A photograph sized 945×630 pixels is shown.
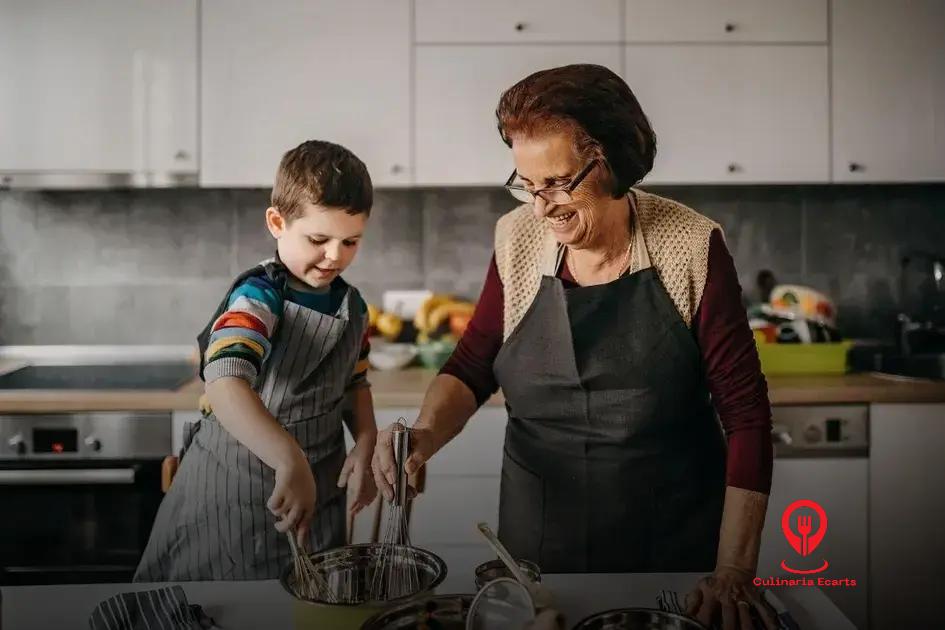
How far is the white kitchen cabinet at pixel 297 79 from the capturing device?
6.64ft

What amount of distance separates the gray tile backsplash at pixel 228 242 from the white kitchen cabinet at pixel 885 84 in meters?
0.26

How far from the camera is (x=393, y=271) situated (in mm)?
2311

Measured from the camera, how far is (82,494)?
5.90 ft

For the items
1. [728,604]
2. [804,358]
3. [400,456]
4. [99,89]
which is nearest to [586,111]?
[400,456]

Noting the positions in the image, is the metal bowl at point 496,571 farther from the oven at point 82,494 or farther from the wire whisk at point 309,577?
the oven at point 82,494

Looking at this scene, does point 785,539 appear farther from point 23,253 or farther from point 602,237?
point 23,253

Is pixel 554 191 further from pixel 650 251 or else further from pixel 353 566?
pixel 353 566

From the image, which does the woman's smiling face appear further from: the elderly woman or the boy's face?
the boy's face

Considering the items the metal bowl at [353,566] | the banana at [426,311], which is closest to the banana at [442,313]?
the banana at [426,311]

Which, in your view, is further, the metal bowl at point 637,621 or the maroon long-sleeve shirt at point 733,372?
the maroon long-sleeve shirt at point 733,372

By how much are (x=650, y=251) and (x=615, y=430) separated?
25cm

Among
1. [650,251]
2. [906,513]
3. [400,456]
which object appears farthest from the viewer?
[906,513]

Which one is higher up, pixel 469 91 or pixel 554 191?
pixel 469 91

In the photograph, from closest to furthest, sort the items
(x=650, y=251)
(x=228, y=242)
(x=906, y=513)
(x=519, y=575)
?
(x=519, y=575), (x=650, y=251), (x=906, y=513), (x=228, y=242)
